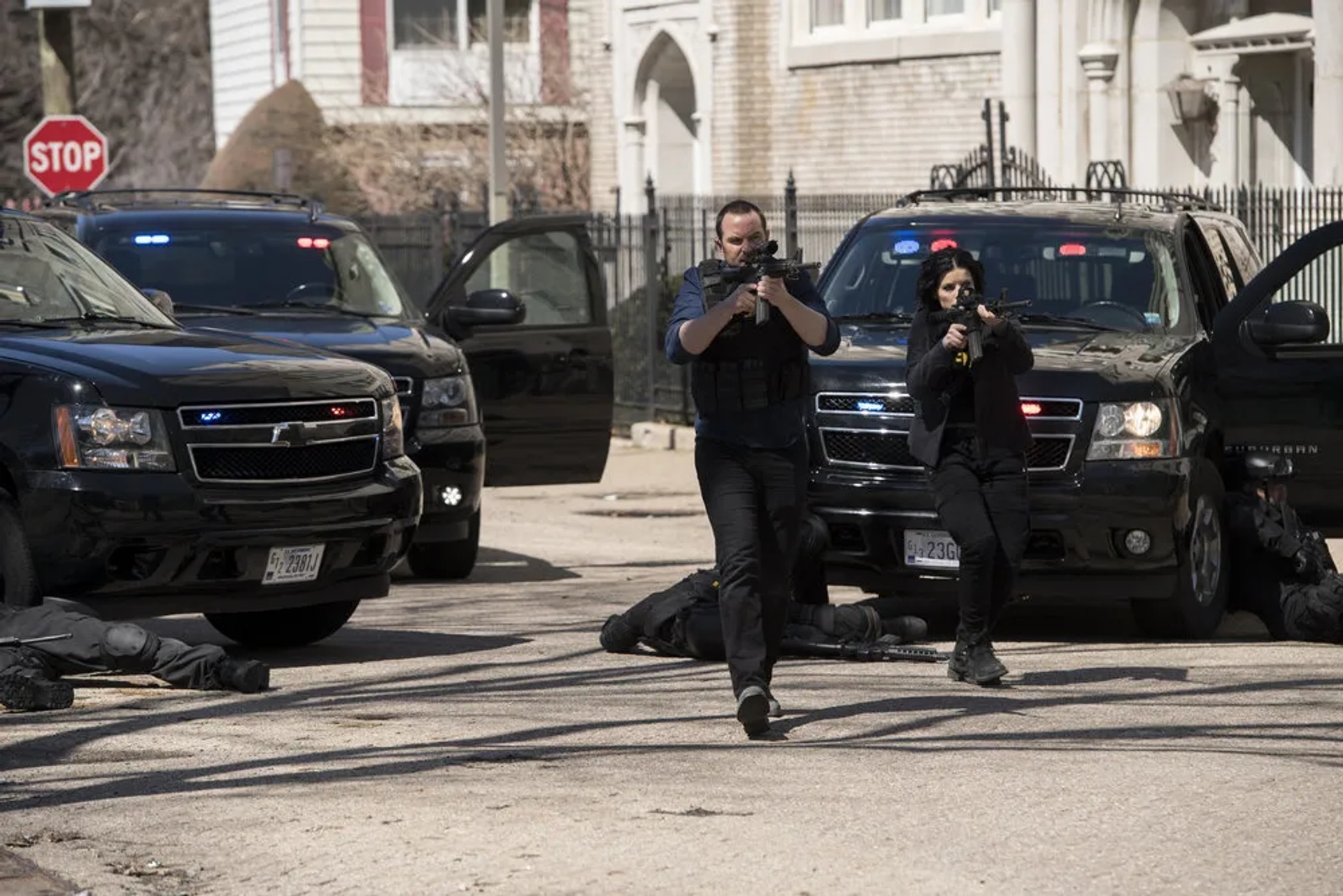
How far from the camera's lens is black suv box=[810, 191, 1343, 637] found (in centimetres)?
1088

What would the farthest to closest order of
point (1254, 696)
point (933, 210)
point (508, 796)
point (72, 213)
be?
point (72, 213) → point (933, 210) → point (1254, 696) → point (508, 796)

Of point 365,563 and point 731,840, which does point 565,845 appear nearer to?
point 731,840

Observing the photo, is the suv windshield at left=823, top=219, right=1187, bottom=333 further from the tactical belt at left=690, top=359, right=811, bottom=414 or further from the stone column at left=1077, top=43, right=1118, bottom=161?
the stone column at left=1077, top=43, right=1118, bottom=161

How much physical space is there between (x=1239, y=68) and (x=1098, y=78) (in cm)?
143

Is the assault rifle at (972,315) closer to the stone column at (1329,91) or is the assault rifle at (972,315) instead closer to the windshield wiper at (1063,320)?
the windshield wiper at (1063,320)

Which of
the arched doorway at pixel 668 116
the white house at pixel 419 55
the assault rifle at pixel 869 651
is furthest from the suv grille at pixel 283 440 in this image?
the white house at pixel 419 55

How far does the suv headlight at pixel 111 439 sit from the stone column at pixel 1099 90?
60.3ft

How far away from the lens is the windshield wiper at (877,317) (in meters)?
12.1

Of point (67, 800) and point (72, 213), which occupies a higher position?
point (72, 213)

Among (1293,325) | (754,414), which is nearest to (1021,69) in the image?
(1293,325)

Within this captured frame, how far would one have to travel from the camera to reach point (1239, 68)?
26.5m

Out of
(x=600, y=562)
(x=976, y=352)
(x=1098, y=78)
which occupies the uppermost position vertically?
(x=1098, y=78)

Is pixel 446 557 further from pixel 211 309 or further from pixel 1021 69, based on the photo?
pixel 1021 69

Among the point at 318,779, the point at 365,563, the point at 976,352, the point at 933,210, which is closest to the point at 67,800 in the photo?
the point at 318,779
